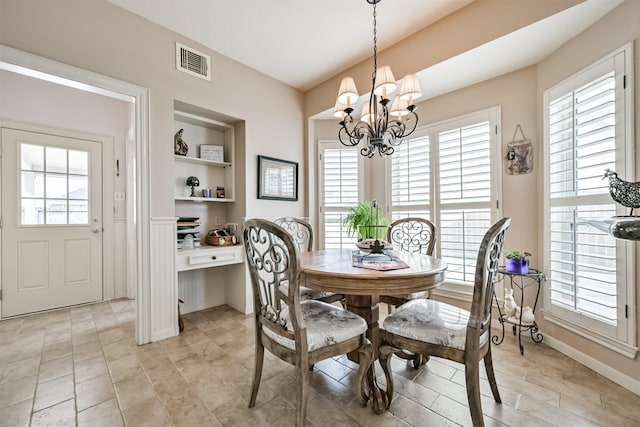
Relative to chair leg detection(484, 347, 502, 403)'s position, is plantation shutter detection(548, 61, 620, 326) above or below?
above

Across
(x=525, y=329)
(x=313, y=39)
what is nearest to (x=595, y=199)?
(x=525, y=329)

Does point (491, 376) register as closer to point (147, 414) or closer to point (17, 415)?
point (147, 414)

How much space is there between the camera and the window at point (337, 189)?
3680 mm

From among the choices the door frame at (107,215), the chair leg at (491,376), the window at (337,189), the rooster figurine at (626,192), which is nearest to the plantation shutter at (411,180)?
the window at (337,189)

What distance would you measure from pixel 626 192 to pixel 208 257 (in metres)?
3.17

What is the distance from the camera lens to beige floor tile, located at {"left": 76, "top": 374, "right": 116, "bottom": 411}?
5.16 ft

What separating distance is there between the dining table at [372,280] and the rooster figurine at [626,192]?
98 cm

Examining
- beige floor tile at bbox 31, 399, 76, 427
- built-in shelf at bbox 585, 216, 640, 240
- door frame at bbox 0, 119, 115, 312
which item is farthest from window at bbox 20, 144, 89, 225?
built-in shelf at bbox 585, 216, 640, 240

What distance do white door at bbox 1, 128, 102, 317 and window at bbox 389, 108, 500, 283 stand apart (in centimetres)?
403

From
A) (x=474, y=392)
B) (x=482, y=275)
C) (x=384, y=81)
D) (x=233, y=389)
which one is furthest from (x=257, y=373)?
(x=384, y=81)

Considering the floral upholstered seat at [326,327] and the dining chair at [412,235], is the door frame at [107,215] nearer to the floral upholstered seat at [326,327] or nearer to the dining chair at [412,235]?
the floral upholstered seat at [326,327]

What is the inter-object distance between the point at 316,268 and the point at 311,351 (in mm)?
420

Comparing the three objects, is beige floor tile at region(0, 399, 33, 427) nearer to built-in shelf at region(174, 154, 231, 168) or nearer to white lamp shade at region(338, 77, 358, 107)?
built-in shelf at region(174, 154, 231, 168)

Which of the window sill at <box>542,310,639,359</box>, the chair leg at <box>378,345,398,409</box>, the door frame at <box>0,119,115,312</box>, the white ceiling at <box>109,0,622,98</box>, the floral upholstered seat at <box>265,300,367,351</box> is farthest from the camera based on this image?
the door frame at <box>0,119,115,312</box>
